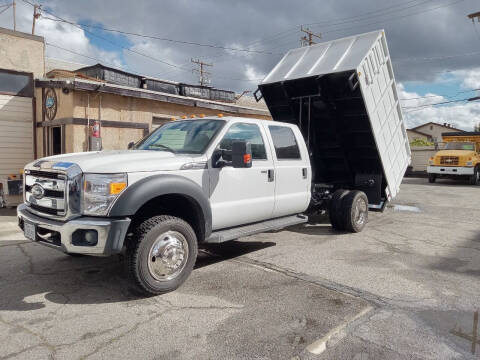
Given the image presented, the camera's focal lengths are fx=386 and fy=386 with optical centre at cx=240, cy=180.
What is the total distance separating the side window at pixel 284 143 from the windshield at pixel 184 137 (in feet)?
3.33

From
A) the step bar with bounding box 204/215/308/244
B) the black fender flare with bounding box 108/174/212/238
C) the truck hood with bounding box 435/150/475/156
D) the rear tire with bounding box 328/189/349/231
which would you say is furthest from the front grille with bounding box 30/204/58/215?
the truck hood with bounding box 435/150/475/156

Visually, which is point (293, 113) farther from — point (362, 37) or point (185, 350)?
point (185, 350)

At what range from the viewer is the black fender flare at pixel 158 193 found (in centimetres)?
372

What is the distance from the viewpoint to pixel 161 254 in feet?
13.2

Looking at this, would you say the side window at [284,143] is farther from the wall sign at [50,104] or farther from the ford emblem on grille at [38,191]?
the wall sign at [50,104]

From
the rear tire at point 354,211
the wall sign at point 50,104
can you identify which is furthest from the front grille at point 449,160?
the wall sign at point 50,104

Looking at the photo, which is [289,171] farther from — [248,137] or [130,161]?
[130,161]

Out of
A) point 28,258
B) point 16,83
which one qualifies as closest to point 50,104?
point 16,83

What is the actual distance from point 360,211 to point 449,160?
525 inches

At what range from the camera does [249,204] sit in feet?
16.6

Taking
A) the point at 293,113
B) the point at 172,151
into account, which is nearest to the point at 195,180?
the point at 172,151

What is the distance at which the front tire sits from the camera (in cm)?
385

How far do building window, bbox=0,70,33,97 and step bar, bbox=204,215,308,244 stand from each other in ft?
28.1

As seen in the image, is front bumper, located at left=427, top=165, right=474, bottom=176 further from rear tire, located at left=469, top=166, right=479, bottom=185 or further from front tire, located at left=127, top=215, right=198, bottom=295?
front tire, located at left=127, top=215, right=198, bottom=295
